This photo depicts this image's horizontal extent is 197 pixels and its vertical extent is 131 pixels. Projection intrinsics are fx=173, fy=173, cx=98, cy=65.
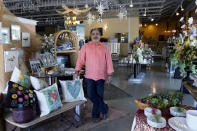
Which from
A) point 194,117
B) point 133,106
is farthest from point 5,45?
point 133,106

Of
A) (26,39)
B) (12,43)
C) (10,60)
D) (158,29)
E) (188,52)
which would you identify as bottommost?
(10,60)

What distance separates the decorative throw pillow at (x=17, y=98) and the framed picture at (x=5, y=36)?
2.69 feet

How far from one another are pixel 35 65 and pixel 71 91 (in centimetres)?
104

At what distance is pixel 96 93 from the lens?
3143 mm

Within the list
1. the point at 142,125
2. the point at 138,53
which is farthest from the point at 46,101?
the point at 138,53

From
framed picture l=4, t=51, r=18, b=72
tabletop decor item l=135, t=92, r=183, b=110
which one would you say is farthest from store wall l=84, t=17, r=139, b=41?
tabletop decor item l=135, t=92, r=183, b=110

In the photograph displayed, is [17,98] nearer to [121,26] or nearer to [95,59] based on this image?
[95,59]

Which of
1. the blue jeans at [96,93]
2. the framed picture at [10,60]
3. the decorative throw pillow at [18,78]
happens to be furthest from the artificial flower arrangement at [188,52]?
the framed picture at [10,60]

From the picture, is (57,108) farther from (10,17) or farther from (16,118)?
(10,17)

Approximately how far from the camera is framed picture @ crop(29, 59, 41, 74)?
3.38m

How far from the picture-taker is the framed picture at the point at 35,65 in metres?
3.38

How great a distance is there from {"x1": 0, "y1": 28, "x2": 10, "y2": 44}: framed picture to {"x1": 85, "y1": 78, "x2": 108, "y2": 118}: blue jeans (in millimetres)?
1417

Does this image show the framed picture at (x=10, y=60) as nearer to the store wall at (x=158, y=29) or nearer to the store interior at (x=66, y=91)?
the store interior at (x=66, y=91)

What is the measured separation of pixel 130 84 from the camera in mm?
6219
